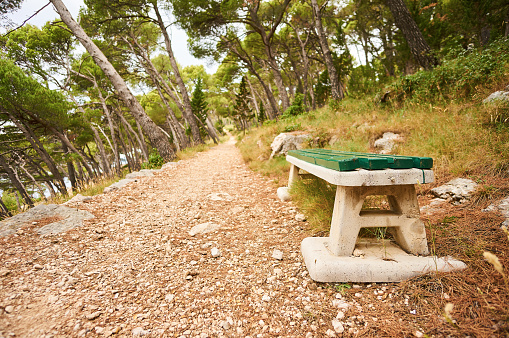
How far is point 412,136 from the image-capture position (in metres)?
3.68

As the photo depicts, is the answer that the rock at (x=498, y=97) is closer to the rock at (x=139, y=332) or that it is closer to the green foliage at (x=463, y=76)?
the green foliage at (x=463, y=76)

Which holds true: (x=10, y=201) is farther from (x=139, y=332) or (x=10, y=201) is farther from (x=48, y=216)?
(x=139, y=332)

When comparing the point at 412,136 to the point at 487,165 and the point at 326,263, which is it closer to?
the point at 487,165

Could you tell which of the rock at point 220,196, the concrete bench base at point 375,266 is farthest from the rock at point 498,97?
the rock at point 220,196

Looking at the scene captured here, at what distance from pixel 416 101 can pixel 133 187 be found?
6.72m

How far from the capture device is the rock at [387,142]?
12.5 feet

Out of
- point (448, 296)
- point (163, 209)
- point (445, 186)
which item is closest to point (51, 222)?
point (163, 209)

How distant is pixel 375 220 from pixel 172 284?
5.66ft

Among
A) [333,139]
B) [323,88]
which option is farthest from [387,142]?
[323,88]

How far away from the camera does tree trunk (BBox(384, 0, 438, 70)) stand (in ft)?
19.0

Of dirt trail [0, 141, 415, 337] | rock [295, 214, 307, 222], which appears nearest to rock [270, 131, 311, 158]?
dirt trail [0, 141, 415, 337]

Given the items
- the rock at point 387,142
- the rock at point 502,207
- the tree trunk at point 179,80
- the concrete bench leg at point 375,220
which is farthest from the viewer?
the tree trunk at point 179,80

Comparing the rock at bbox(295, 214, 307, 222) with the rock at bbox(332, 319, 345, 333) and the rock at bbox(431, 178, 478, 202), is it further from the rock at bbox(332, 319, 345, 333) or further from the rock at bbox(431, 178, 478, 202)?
the rock at bbox(431, 178, 478, 202)

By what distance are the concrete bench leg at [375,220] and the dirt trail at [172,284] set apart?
0.36 metres
